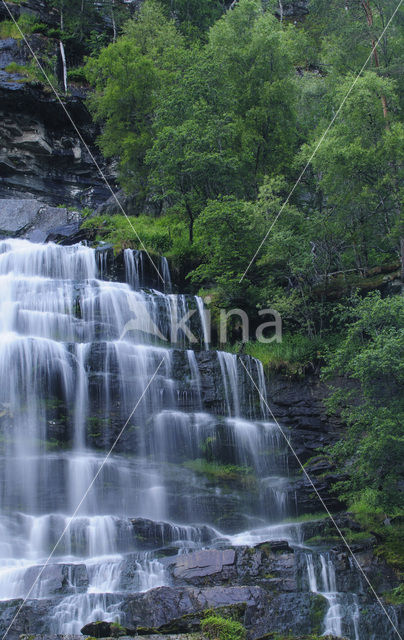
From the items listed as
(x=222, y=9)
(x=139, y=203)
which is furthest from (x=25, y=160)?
(x=222, y=9)

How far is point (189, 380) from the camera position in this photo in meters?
17.5

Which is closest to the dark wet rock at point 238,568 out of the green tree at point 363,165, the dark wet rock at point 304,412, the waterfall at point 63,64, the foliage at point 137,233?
the dark wet rock at point 304,412

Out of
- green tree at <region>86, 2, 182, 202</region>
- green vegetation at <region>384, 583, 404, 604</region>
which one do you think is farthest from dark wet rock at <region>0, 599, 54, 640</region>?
green tree at <region>86, 2, 182, 202</region>

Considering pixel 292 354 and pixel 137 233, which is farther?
pixel 137 233

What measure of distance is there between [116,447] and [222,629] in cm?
741

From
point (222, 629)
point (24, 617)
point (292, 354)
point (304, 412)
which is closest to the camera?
point (222, 629)

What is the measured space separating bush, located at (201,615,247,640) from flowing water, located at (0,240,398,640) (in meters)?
1.91

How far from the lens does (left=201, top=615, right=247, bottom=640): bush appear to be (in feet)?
29.1

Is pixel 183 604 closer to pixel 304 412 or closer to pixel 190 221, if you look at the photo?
pixel 304 412

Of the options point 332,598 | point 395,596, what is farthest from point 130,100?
point 395,596

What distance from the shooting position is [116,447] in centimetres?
1582

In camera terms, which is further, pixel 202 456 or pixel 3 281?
pixel 3 281

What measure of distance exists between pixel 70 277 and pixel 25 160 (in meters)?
12.6

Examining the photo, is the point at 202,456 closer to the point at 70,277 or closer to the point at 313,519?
the point at 313,519
